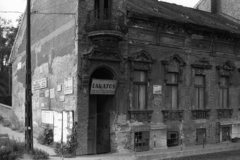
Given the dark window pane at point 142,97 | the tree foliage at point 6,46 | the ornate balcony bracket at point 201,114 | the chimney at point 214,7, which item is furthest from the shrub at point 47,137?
the tree foliage at point 6,46

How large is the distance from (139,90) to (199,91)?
178 inches

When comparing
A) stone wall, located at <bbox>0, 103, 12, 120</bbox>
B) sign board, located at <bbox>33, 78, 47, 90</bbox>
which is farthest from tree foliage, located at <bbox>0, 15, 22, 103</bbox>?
sign board, located at <bbox>33, 78, 47, 90</bbox>

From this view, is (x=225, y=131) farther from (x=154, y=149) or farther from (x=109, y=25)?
(x=109, y=25)

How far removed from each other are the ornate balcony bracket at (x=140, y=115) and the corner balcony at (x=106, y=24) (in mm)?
3736

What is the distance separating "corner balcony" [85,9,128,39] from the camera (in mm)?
13094

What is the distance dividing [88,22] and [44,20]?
4973 mm

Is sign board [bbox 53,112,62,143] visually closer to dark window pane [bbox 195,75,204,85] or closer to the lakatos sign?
the lakatos sign

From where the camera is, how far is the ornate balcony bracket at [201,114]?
17.5 m

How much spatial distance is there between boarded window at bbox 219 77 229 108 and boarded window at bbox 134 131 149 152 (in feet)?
21.3

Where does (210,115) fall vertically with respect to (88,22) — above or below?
below

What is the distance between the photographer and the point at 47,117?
52.2 ft

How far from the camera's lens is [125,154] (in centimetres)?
1382

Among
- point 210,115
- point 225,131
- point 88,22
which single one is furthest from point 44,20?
point 225,131

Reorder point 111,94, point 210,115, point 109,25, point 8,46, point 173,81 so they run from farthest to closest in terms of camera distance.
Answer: point 8,46 → point 210,115 → point 173,81 → point 111,94 → point 109,25
